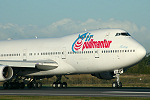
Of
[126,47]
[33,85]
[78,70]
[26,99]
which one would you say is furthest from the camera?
[33,85]

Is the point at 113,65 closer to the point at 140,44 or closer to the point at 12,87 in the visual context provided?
the point at 140,44

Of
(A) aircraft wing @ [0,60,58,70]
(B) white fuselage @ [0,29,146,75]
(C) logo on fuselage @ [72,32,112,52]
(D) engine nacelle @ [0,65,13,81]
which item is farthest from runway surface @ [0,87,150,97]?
(A) aircraft wing @ [0,60,58,70]

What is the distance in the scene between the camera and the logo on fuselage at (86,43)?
3553 cm

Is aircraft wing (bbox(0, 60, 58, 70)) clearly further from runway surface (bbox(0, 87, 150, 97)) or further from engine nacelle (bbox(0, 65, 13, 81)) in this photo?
runway surface (bbox(0, 87, 150, 97))

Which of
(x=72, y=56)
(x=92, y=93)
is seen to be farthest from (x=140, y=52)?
(x=92, y=93)

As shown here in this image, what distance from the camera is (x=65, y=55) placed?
124ft

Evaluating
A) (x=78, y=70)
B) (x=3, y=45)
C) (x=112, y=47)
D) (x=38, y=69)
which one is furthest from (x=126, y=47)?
(x=3, y=45)

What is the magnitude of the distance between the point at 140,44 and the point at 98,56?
14.2 ft

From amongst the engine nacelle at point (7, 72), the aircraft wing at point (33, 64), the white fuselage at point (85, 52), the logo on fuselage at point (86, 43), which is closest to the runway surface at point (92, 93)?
the white fuselage at point (85, 52)

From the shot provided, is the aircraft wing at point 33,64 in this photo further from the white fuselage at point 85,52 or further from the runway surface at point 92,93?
the runway surface at point 92,93

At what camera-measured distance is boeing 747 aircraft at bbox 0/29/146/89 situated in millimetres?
34812

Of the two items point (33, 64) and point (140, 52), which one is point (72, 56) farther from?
point (140, 52)

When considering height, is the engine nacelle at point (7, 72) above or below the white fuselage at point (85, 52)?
below

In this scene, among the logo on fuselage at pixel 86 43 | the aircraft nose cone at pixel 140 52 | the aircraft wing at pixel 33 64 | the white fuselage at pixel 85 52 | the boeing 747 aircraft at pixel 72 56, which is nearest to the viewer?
the aircraft nose cone at pixel 140 52
